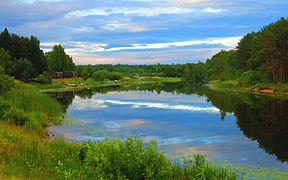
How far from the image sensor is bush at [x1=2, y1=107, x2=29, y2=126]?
1127 inches

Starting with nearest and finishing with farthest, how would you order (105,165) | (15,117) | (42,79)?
(105,165), (15,117), (42,79)

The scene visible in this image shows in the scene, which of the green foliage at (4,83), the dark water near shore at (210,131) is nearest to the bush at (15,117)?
the dark water near shore at (210,131)

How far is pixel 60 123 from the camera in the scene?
115 feet

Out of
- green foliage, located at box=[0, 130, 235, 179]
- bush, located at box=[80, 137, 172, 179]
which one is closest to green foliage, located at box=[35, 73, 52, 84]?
green foliage, located at box=[0, 130, 235, 179]

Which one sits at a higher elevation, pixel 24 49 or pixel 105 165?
pixel 24 49

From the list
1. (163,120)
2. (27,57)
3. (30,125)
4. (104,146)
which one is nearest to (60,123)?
(30,125)

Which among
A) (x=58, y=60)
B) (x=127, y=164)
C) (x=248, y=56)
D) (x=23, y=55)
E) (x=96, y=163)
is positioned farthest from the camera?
(x=58, y=60)

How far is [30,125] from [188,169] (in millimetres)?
15915

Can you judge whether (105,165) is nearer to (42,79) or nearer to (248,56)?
(42,79)

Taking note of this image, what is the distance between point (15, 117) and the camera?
1148 inches

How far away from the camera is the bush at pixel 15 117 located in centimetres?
2862

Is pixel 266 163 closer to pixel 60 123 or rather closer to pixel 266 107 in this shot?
pixel 60 123

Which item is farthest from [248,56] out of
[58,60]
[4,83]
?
[4,83]

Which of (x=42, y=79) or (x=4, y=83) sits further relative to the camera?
(x=42, y=79)
